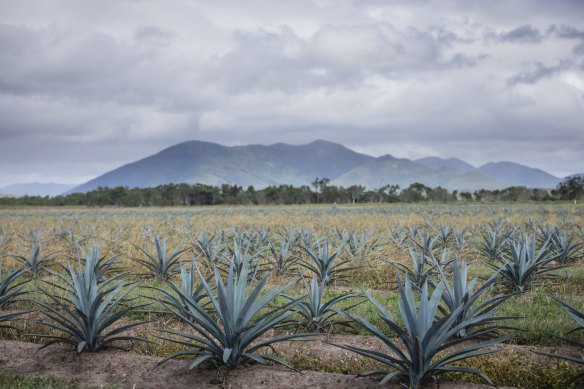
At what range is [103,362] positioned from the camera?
4.30 m

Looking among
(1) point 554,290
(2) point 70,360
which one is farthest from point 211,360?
(1) point 554,290

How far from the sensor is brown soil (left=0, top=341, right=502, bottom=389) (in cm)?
376

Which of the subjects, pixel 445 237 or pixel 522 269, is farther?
pixel 445 237

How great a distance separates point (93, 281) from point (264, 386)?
6.96 ft

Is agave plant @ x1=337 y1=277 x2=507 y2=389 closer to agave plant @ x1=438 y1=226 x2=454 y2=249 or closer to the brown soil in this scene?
the brown soil

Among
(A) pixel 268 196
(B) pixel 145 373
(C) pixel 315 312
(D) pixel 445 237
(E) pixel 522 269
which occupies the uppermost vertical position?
(A) pixel 268 196

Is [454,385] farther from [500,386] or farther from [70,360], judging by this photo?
[70,360]

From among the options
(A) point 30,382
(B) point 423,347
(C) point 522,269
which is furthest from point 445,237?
(A) point 30,382

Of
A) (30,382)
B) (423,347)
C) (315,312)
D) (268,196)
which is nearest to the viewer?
(423,347)

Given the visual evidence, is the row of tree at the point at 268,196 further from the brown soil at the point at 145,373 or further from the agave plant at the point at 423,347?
the agave plant at the point at 423,347

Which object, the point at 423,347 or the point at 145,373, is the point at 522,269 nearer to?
the point at 423,347

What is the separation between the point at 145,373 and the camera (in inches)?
159

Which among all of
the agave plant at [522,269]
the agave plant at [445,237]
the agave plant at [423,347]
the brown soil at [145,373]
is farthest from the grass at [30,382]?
the agave plant at [445,237]

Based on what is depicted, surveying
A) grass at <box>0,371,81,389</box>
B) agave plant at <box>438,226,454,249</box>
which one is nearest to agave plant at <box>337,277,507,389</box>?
grass at <box>0,371,81,389</box>
